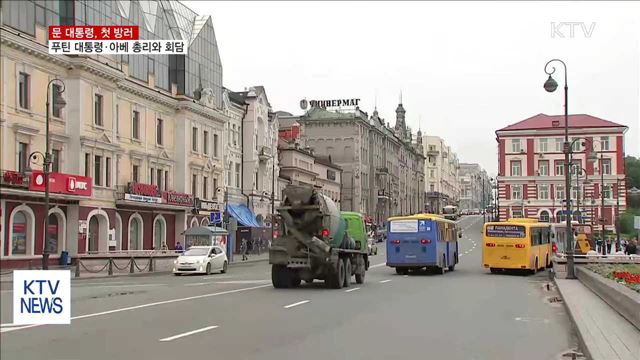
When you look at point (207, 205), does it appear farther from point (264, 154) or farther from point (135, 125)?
point (264, 154)

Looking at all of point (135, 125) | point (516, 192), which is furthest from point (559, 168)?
point (135, 125)

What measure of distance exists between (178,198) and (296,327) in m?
41.4

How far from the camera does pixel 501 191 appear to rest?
116m

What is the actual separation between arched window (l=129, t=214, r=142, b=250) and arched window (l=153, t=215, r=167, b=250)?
7.45 ft

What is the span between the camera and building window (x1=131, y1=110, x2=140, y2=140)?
160 feet

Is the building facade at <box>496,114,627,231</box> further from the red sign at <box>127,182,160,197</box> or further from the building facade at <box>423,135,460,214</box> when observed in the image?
the red sign at <box>127,182,160,197</box>

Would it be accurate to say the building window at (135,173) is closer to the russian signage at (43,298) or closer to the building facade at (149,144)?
the building facade at (149,144)

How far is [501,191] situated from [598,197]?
16382mm

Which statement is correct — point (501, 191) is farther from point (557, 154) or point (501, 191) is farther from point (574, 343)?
point (574, 343)

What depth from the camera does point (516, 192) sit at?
11569 centimetres

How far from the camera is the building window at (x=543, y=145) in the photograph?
114 metres

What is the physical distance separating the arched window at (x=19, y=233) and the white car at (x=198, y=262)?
104 feet

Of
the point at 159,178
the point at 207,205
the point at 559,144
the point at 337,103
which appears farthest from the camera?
the point at 559,144

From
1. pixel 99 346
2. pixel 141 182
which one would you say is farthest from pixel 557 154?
pixel 99 346
